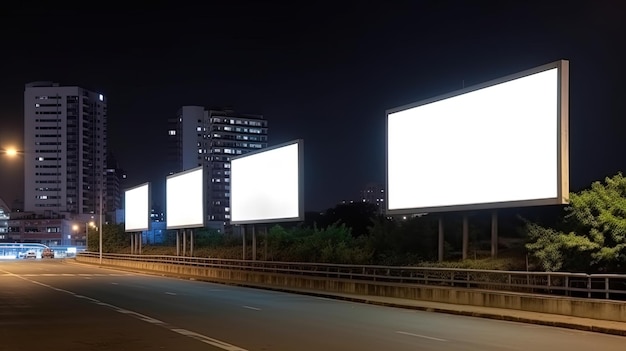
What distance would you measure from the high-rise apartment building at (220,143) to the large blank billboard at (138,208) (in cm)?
9163

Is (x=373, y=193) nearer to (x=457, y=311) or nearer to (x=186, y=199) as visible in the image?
(x=186, y=199)

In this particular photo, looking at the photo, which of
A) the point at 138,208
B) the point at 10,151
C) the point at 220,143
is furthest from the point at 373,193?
the point at 10,151

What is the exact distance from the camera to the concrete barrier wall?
20.0 meters

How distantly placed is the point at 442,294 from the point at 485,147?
217 inches

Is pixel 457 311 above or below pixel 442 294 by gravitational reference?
below

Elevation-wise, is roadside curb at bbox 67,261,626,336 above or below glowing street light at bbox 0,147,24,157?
below

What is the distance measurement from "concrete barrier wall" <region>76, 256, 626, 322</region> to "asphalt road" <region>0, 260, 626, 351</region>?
1.90m

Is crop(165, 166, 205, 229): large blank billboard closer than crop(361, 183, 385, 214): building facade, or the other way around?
crop(165, 166, 205, 229): large blank billboard

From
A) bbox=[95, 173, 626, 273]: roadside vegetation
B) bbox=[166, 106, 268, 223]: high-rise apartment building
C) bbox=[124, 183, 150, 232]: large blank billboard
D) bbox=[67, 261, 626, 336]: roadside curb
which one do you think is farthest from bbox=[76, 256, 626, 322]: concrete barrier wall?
bbox=[166, 106, 268, 223]: high-rise apartment building

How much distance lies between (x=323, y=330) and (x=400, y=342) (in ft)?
8.92

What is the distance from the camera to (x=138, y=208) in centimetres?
7006

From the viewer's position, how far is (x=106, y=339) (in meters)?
15.4

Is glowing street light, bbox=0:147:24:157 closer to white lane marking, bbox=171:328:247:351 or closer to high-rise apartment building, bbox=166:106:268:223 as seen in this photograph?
white lane marking, bbox=171:328:247:351

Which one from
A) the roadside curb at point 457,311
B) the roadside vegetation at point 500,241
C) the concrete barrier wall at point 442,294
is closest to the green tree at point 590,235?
the roadside vegetation at point 500,241
